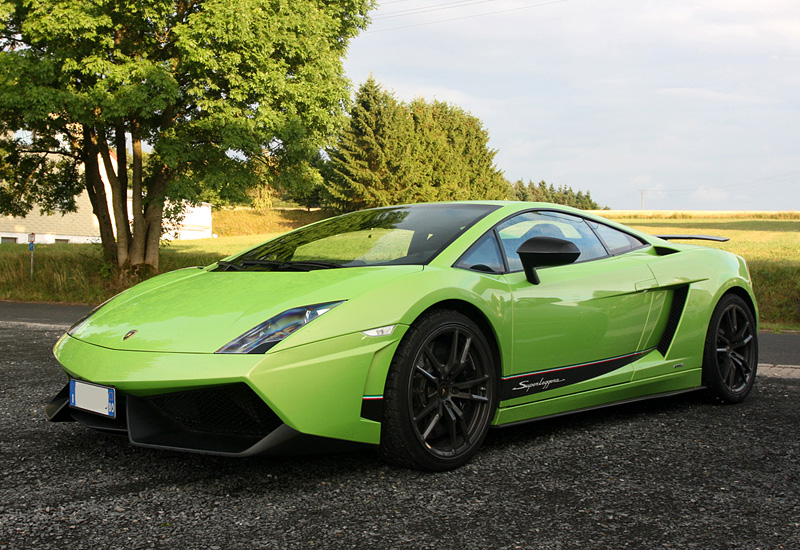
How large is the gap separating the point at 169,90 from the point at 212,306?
1229cm

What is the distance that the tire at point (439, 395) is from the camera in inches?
123

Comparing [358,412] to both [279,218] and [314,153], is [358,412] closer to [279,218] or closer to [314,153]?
[314,153]

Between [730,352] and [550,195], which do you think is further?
[550,195]

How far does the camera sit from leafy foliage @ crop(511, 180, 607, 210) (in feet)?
400

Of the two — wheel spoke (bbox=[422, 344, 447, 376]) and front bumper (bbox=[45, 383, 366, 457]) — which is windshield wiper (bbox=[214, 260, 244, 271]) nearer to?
front bumper (bbox=[45, 383, 366, 457])

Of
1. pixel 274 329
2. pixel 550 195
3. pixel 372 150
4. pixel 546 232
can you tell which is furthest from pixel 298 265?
pixel 550 195

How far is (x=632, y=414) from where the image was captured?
4.61m

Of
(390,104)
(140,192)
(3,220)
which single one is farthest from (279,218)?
(140,192)

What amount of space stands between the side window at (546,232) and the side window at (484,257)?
6cm

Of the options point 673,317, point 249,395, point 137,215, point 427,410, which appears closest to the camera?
point 249,395

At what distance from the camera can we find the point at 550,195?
130000 millimetres

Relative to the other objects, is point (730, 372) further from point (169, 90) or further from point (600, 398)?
point (169, 90)

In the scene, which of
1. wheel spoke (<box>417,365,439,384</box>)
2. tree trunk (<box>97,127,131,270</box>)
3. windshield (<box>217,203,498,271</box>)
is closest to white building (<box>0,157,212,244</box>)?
tree trunk (<box>97,127,131,270</box>)

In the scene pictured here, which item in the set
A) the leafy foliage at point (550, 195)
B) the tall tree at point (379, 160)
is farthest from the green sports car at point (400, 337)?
the leafy foliage at point (550, 195)
